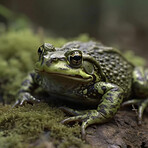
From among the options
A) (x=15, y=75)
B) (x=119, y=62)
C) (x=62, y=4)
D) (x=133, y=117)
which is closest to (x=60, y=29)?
(x=62, y=4)

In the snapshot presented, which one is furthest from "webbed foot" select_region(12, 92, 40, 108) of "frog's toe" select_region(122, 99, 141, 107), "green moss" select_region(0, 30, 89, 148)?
"frog's toe" select_region(122, 99, 141, 107)

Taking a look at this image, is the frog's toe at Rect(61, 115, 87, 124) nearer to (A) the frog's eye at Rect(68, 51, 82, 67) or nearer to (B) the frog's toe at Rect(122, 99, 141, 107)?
(A) the frog's eye at Rect(68, 51, 82, 67)

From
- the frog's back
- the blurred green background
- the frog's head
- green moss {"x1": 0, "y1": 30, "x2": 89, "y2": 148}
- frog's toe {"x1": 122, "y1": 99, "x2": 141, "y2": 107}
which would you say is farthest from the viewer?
the blurred green background

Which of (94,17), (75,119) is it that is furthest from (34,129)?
(94,17)

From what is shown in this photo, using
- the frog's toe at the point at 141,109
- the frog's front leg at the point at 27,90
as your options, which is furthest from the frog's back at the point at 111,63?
the frog's front leg at the point at 27,90

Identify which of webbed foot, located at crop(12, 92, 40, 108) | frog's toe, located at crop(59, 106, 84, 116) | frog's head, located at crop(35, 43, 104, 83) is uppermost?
frog's head, located at crop(35, 43, 104, 83)

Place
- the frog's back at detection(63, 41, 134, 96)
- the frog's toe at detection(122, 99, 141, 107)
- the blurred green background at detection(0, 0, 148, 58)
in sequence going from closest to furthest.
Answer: the frog's back at detection(63, 41, 134, 96), the frog's toe at detection(122, 99, 141, 107), the blurred green background at detection(0, 0, 148, 58)

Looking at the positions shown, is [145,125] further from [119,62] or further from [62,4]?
[62,4]
